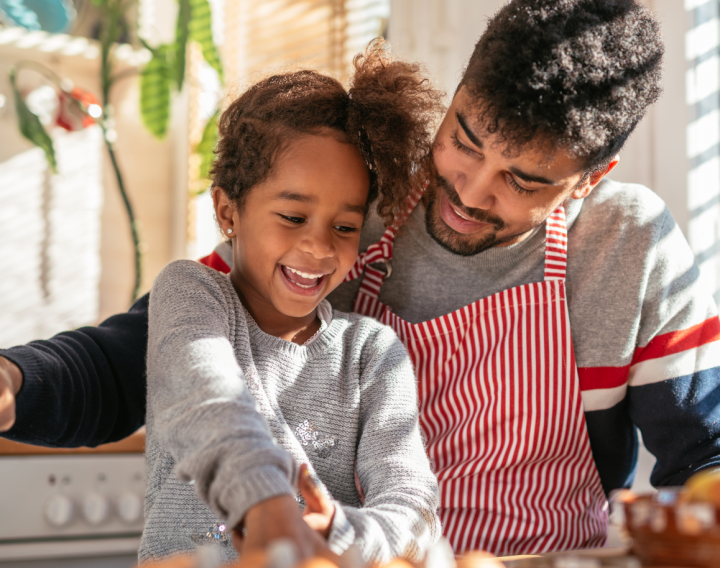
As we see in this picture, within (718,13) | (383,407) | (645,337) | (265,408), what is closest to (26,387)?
(265,408)

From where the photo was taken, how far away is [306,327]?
97 centimetres

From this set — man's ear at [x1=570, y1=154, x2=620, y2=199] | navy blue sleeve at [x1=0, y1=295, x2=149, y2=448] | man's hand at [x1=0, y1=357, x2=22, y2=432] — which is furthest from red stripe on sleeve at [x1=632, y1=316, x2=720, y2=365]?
man's hand at [x1=0, y1=357, x2=22, y2=432]

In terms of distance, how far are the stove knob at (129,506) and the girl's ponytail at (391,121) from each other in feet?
2.27

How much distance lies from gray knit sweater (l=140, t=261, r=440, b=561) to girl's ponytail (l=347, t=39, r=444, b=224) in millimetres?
207

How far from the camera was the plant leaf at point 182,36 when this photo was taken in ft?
6.39

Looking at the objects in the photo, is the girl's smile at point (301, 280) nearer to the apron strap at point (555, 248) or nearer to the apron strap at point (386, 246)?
the apron strap at point (386, 246)

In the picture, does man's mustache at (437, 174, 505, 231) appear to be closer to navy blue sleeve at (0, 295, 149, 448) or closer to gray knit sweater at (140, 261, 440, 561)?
gray knit sweater at (140, 261, 440, 561)

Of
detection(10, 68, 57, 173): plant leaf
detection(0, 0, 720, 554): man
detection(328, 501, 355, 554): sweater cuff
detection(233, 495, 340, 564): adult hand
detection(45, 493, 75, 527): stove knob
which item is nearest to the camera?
detection(233, 495, 340, 564): adult hand

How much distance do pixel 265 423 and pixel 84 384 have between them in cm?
31

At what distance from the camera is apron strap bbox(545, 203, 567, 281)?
40.0 inches

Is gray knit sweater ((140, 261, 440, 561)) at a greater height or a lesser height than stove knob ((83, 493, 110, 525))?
greater

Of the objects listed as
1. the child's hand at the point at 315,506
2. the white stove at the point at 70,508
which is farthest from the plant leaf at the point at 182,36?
the child's hand at the point at 315,506

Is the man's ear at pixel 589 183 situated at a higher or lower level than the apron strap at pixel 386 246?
higher

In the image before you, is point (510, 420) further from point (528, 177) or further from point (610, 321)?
point (528, 177)
